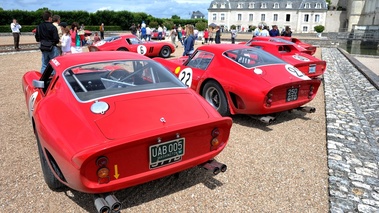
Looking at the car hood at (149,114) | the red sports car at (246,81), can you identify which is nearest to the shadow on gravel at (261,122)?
the red sports car at (246,81)

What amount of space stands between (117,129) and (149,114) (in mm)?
346

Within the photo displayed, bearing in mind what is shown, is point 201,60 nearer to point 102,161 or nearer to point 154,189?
point 154,189

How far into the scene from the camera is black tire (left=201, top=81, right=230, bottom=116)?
5.13 meters

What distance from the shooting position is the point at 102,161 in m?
2.33

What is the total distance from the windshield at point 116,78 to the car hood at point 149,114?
8.3 inches

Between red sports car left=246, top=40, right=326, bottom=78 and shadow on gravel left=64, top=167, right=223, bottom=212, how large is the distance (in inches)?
211

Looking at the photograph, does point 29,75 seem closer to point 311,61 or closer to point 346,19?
point 311,61

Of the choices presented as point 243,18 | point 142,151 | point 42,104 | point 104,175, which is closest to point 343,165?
point 142,151

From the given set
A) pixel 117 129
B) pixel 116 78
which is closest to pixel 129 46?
pixel 116 78

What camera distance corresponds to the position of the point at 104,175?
2375 millimetres

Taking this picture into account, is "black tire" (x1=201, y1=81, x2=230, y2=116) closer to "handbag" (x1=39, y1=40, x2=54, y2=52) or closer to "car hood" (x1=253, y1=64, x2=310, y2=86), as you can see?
"car hood" (x1=253, y1=64, x2=310, y2=86)

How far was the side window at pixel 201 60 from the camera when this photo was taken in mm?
5676

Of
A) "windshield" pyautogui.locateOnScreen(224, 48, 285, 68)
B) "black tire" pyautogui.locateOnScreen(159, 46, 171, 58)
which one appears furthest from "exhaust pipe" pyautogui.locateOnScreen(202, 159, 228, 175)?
"black tire" pyautogui.locateOnScreen(159, 46, 171, 58)

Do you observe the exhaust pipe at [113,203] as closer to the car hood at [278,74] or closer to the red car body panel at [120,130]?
the red car body panel at [120,130]
